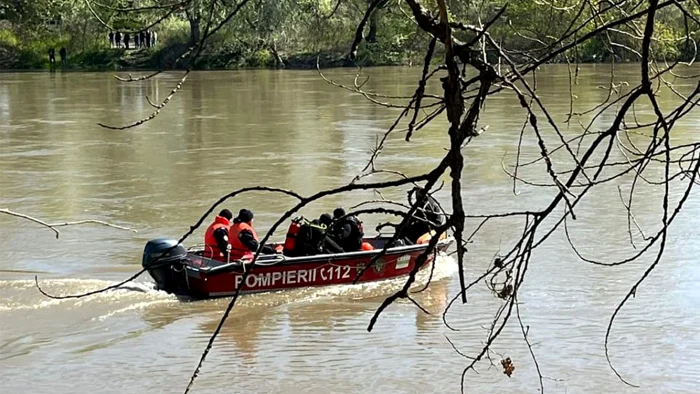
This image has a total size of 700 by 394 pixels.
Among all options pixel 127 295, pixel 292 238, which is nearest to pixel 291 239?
pixel 292 238

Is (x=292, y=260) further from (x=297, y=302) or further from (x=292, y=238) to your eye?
(x=297, y=302)

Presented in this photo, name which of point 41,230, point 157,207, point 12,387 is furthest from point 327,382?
point 157,207

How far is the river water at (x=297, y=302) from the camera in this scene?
898 cm

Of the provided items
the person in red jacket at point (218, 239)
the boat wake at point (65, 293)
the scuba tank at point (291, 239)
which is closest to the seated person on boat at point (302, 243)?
the scuba tank at point (291, 239)

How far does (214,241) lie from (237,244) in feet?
0.89

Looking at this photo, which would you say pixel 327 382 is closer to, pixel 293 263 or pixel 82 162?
pixel 293 263

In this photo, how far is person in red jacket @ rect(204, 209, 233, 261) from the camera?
34.8 feet

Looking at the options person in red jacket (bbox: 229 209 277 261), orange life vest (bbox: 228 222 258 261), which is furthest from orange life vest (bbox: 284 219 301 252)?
orange life vest (bbox: 228 222 258 261)

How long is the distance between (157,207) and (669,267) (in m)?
Answer: 7.43

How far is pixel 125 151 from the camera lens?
22328 mm

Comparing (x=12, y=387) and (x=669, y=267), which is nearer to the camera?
(x=12, y=387)

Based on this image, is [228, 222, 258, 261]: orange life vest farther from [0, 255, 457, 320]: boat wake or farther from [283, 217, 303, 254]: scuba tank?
[0, 255, 457, 320]: boat wake

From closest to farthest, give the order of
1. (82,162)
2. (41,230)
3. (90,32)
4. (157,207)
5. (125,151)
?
(41,230)
(157,207)
(82,162)
(125,151)
(90,32)

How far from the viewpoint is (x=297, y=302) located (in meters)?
11.0
